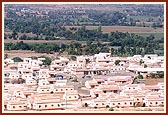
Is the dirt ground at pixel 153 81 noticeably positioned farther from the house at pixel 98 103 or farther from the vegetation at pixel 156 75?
the house at pixel 98 103

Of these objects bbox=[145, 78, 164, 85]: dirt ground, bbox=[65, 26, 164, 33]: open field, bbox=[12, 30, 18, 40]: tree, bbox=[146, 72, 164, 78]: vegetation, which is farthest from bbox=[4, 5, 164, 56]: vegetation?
bbox=[145, 78, 164, 85]: dirt ground

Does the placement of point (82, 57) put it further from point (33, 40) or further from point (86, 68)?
point (33, 40)

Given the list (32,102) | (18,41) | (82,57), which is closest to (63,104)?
(32,102)

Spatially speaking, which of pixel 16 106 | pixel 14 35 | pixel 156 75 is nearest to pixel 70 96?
pixel 16 106

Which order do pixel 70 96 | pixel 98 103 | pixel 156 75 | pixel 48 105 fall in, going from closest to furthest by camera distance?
1. pixel 48 105
2. pixel 98 103
3. pixel 70 96
4. pixel 156 75

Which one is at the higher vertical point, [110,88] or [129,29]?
[129,29]

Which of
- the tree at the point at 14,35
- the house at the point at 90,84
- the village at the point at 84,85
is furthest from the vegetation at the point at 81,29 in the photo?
the house at the point at 90,84

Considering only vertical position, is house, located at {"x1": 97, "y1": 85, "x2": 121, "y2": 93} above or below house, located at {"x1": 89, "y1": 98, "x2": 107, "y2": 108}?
above

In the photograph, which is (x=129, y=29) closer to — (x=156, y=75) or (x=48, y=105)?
(x=156, y=75)

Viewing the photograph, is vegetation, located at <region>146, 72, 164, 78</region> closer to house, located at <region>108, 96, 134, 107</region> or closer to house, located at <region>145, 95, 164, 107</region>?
house, located at <region>145, 95, 164, 107</region>
